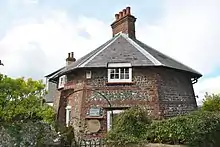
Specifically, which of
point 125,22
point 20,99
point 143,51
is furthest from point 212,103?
point 20,99

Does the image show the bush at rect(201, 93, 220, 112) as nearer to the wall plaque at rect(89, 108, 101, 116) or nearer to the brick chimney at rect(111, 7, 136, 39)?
the brick chimney at rect(111, 7, 136, 39)

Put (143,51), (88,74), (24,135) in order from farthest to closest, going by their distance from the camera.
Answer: (143,51) < (88,74) < (24,135)

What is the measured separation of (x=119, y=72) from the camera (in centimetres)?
2166

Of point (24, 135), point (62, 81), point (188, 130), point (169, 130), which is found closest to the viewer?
point (24, 135)

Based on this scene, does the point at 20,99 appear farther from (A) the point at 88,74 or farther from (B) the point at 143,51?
(B) the point at 143,51

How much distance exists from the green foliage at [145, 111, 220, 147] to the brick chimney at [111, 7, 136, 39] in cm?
1131

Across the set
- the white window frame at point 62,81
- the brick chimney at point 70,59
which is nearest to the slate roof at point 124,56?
the white window frame at point 62,81

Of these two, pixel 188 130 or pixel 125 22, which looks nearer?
pixel 188 130

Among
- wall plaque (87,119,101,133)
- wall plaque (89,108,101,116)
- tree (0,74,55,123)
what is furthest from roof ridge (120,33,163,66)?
tree (0,74,55,123)

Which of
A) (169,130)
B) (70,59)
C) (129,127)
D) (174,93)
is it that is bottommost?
(169,130)

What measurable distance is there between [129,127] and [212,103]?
35.9ft

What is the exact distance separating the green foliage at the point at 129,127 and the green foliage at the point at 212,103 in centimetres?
956

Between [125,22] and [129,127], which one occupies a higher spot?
[125,22]

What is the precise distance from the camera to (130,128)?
15953mm
